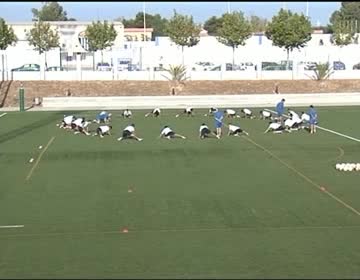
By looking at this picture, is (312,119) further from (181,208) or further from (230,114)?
(181,208)

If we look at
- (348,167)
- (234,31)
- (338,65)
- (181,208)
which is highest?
(234,31)

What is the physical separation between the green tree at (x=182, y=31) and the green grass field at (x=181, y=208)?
40.9 metres

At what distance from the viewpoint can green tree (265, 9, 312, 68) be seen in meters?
64.4

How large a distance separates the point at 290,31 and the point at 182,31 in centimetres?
1050

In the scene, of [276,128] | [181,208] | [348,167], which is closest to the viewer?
[181,208]

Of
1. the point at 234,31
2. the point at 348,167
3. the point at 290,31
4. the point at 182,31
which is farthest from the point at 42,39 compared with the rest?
the point at 348,167

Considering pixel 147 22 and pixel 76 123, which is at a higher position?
pixel 147 22

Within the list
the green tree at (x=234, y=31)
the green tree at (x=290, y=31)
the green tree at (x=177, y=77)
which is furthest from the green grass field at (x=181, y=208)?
the green tree at (x=234, y=31)

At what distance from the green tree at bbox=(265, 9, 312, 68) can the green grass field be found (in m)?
35.8

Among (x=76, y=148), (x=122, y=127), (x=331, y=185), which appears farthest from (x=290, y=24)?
(x=331, y=185)

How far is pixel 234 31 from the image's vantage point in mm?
68062

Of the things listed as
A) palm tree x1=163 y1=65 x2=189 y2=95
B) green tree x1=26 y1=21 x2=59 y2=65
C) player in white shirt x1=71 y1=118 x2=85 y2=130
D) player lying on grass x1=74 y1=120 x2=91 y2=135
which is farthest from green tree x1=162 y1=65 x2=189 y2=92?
player lying on grass x1=74 y1=120 x2=91 y2=135

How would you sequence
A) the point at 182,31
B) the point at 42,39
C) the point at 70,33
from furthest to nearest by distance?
the point at 70,33 → the point at 42,39 → the point at 182,31

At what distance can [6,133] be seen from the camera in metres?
33.4
